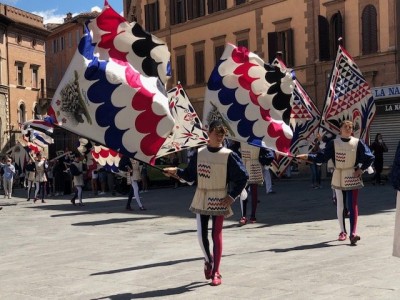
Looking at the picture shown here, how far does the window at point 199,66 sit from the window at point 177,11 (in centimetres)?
267

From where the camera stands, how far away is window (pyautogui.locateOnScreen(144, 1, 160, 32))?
145 ft

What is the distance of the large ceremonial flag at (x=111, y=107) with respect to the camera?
284 inches

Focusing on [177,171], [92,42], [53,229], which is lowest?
[53,229]

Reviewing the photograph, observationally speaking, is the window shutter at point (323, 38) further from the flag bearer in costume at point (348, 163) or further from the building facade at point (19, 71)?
the building facade at point (19, 71)

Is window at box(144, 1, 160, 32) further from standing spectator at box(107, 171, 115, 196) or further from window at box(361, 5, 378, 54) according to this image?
standing spectator at box(107, 171, 115, 196)

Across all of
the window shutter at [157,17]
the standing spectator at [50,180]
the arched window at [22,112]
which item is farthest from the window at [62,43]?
the standing spectator at [50,180]

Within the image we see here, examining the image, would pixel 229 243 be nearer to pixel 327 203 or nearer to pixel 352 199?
pixel 352 199

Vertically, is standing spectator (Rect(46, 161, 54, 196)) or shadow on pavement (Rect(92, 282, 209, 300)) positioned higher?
standing spectator (Rect(46, 161, 54, 196))

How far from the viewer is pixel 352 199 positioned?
10258 mm

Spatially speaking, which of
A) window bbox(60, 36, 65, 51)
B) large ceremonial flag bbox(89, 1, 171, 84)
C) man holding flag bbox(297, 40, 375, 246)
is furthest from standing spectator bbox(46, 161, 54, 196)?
window bbox(60, 36, 65, 51)

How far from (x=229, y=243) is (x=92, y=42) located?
14.3 feet

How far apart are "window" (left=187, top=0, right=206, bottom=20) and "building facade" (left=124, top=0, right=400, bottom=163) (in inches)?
2.3

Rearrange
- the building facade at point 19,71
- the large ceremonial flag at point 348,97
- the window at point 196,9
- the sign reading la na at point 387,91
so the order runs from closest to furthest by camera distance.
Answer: the large ceremonial flag at point 348,97 → the sign reading la na at point 387,91 → the window at point 196,9 → the building facade at point 19,71

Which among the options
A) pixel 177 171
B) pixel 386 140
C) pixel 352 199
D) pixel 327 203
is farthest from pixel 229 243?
pixel 386 140
